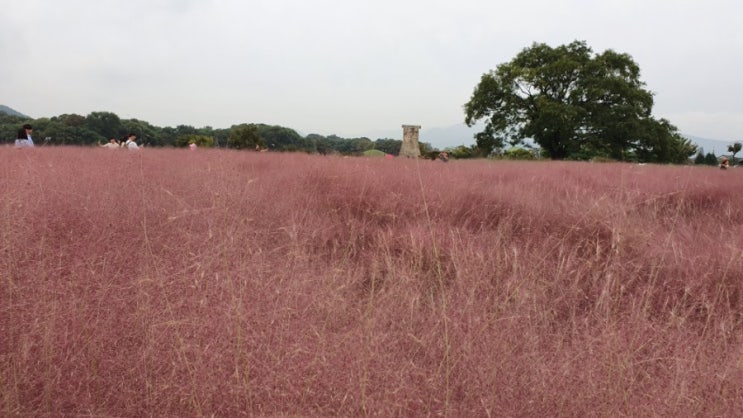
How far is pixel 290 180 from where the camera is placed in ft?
13.7

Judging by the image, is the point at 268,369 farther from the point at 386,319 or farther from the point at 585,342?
the point at 585,342

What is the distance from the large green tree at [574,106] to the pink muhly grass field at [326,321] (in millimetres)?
20316

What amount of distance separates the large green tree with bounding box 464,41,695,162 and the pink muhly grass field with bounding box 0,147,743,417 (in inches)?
800

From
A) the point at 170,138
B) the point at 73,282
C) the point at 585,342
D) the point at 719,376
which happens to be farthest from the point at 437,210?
the point at 170,138

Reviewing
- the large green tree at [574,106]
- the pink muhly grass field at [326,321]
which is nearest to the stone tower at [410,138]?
the large green tree at [574,106]

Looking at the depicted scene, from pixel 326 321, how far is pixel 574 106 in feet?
73.5

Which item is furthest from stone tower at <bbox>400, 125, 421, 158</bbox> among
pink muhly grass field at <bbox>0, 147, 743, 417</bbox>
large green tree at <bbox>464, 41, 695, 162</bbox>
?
pink muhly grass field at <bbox>0, 147, 743, 417</bbox>

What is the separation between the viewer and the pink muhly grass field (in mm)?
1290

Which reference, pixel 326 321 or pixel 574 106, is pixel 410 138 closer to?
pixel 574 106

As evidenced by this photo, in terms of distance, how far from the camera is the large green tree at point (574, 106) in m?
20.3

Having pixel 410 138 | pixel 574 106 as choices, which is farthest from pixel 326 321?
pixel 574 106

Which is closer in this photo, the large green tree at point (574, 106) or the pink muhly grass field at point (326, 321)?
the pink muhly grass field at point (326, 321)

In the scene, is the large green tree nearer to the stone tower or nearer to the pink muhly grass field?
the stone tower

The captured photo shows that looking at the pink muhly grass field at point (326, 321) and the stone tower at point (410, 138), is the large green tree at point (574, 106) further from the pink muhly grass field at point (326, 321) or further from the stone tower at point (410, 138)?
the pink muhly grass field at point (326, 321)
